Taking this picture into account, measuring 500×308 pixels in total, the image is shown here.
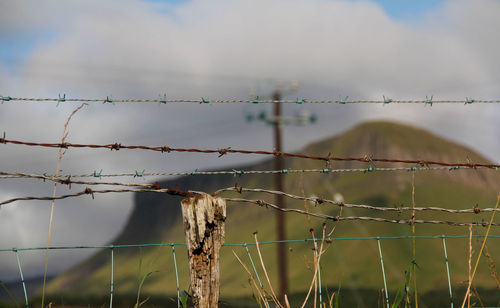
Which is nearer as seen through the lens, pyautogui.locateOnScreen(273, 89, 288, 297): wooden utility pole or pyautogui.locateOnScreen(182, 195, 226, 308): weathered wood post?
pyautogui.locateOnScreen(182, 195, 226, 308): weathered wood post

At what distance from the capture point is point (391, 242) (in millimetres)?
174125

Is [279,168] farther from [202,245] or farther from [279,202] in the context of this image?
[202,245]

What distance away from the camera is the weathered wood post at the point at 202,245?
412 centimetres

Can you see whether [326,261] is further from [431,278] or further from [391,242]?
[431,278]

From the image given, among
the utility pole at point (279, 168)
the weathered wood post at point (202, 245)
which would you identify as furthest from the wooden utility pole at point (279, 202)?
the weathered wood post at point (202, 245)

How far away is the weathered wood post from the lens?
412 centimetres

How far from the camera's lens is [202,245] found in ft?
13.6

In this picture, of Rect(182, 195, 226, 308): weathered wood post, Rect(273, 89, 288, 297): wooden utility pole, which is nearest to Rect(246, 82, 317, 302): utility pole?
Rect(273, 89, 288, 297): wooden utility pole

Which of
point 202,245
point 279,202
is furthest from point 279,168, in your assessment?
point 202,245

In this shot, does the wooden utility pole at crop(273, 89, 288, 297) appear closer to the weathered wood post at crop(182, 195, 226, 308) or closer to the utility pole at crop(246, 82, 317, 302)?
the utility pole at crop(246, 82, 317, 302)

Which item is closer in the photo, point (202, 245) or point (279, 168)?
point (202, 245)

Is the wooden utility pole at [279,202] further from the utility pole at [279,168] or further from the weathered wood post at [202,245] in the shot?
the weathered wood post at [202,245]

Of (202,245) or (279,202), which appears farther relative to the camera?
(279,202)

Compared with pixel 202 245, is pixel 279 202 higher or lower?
higher
